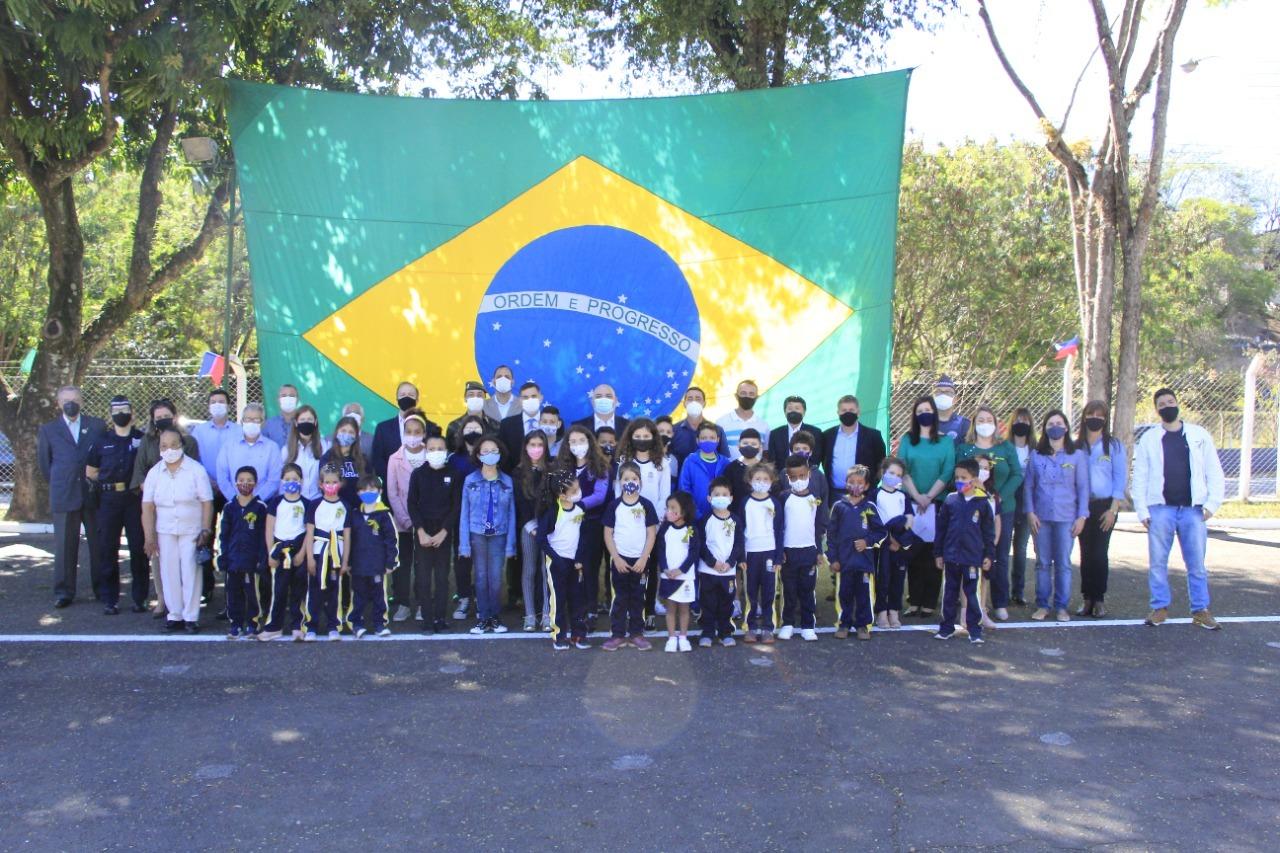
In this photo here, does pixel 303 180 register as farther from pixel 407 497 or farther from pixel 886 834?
pixel 886 834

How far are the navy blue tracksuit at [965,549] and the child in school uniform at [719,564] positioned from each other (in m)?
1.51

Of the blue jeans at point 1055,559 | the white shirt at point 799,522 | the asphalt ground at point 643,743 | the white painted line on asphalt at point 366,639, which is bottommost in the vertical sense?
the asphalt ground at point 643,743

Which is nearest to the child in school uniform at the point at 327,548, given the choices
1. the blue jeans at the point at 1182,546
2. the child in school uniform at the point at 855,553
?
the child in school uniform at the point at 855,553

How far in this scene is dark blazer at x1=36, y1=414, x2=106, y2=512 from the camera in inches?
329

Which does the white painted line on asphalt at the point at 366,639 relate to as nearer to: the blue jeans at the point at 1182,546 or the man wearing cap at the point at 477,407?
the blue jeans at the point at 1182,546

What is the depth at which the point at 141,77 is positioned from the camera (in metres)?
10.3

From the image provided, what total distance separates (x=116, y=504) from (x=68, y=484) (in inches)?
20.1

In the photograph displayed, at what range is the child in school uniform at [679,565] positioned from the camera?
7066 mm

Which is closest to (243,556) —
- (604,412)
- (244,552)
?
(244,552)

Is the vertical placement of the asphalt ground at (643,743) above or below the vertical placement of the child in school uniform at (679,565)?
below

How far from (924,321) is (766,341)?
12.0m

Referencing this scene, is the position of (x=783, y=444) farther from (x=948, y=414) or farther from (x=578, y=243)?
(x=578, y=243)

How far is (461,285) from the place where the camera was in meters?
9.77

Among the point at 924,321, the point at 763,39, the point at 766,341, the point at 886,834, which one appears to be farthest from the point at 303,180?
the point at 924,321
